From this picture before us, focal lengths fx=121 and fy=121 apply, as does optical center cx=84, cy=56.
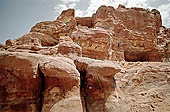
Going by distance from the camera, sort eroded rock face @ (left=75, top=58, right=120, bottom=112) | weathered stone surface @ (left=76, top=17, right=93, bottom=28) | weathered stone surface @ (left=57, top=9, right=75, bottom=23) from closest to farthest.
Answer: eroded rock face @ (left=75, top=58, right=120, bottom=112)
weathered stone surface @ (left=76, top=17, right=93, bottom=28)
weathered stone surface @ (left=57, top=9, right=75, bottom=23)

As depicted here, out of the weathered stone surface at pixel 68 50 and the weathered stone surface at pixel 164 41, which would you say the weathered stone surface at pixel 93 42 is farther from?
the weathered stone surface at pixel 164 41

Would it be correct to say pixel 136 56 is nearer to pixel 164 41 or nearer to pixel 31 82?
pixel 164 41

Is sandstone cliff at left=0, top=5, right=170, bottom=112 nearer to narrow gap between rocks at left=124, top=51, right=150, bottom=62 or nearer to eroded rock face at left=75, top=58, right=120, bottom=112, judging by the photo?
eroded rock face at left=75, top=58, right=120, bottom=112

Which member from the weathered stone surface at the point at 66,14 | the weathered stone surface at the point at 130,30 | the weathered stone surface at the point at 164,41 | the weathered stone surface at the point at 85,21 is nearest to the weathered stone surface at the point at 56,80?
the weathered stone surface at the point at 130,30

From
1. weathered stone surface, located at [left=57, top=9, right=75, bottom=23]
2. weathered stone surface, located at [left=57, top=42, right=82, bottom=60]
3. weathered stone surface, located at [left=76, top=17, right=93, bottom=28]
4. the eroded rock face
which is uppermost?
weathered stone surface, located at [left=57, top=9, right=75, bottom=23]

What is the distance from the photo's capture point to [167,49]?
13609mm

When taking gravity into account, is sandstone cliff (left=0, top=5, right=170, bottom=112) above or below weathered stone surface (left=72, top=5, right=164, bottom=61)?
below

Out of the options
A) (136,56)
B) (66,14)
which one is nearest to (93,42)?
(136,56)

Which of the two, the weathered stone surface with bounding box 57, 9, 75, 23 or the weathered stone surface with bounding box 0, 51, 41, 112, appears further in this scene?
the weathered stone surface with bounding box 57, 9, 75, 23

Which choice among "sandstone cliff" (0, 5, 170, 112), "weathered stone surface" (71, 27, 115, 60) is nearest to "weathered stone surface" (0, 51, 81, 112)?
"sandstone cliff" (0, 5, 170, 112)

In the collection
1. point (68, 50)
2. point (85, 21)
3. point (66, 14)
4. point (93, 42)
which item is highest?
point (66, 14)

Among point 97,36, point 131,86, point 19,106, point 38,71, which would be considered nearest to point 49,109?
point 19,106

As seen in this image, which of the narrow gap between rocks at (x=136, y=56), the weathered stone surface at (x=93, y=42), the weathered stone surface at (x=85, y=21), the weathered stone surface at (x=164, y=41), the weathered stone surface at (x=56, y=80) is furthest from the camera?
the weathered stone surface at (x=85, y=21)

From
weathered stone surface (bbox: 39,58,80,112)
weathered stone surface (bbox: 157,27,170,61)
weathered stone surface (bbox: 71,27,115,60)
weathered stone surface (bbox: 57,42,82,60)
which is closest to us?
weathered stone surface (bbox: 39,58,80,112)
